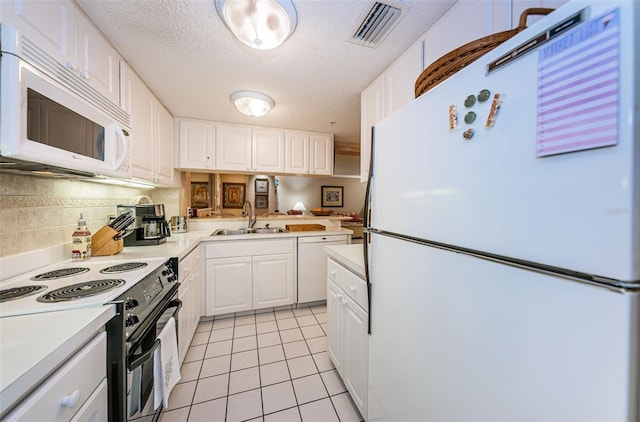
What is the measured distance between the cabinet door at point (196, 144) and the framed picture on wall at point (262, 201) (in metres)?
1.96

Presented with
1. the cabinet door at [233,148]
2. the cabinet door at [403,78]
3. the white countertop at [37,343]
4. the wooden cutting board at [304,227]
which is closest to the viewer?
the white countertop at [37,343]

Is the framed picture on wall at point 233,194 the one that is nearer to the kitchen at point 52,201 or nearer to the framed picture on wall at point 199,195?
the framed picture on wall at point 199,195

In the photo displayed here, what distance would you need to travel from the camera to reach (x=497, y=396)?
0.54 metres

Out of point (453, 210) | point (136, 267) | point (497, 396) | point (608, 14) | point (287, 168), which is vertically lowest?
point (497, 396)

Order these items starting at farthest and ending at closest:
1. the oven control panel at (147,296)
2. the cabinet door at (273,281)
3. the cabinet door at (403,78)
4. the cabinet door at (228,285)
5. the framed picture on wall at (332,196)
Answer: the framed picture on wall at (332,196)
the cabinet door at (273,281)
the cabinet door at (228,285)
the cabinet door at (403,78)
the oven control panel at (147,296)

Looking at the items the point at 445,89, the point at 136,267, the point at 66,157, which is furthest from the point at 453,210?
the point at 136,267

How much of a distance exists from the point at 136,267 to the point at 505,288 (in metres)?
1.68

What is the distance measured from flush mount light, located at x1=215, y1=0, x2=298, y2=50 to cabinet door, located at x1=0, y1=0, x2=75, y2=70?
0.69 meters

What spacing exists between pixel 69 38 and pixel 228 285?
2.15 m

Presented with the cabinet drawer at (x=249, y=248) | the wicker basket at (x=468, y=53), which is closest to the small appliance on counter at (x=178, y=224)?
the cabinet drawer at (x=249, y=248)

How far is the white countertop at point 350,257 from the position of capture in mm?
1300

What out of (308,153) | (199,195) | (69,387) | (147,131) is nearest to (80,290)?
(69,387)

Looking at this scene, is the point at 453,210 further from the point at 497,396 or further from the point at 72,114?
the point at 72,114

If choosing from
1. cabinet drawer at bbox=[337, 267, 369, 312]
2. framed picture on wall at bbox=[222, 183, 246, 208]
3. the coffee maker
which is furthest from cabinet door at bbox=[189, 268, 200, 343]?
framed picture on wall at bbox=[222, 183, 246, 208]
